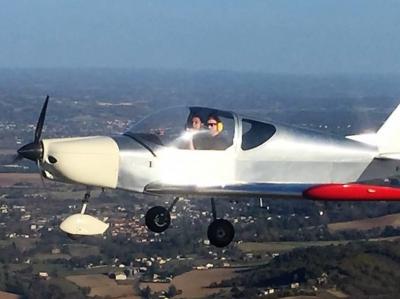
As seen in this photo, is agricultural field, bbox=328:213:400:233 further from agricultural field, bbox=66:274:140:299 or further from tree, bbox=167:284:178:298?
agricultural field, bbox=66:274:140:299

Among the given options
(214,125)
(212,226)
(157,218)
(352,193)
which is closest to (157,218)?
(157,218)

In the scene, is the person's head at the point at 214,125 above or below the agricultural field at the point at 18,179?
below

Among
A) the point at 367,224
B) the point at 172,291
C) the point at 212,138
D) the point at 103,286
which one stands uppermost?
the point at 367,224

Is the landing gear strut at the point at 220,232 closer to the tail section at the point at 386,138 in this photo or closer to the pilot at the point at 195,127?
the pilot at the point at 195,127

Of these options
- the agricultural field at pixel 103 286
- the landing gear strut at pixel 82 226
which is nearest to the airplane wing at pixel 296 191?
→ the landing gear strut at pixel 82 226

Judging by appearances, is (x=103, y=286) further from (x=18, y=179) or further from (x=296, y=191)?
(x=296, y=191)

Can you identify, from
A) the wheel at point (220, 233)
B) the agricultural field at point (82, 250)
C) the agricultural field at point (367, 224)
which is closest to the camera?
the wheel at point (220, 233)

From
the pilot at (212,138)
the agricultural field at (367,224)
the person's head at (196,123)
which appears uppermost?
the agricultural field at (367,224)
